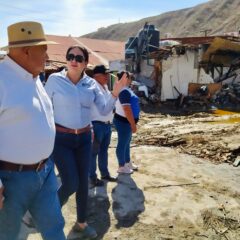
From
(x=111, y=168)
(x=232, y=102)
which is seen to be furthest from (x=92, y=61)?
(x=111, y=168)

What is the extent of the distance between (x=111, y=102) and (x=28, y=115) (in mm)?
1461

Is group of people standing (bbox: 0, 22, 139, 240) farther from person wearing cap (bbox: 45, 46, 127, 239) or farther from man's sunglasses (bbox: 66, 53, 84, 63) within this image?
man's sunglasses (bbox: 66, 53, 84, 63)

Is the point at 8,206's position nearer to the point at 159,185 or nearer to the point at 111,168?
the point at 159,185

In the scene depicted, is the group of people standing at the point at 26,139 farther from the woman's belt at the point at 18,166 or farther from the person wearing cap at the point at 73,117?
the person wearing cap at the point at 73,117

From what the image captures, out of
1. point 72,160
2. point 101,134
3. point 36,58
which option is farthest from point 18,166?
point 101,134

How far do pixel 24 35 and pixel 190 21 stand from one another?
279 ft

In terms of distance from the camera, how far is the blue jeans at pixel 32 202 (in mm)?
2709

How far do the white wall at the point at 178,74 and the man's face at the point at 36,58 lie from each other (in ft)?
57.2

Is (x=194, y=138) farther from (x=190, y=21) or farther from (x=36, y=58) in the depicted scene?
(x=190, y=21)

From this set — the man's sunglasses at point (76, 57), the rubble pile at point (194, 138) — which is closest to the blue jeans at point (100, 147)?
the man's sunglasses at point (76, 57)

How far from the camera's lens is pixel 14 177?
2.70 m

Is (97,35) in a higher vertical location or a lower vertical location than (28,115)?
lower

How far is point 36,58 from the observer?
9.17ft

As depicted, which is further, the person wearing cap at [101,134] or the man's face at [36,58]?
the person wearing cap at [101,134]
